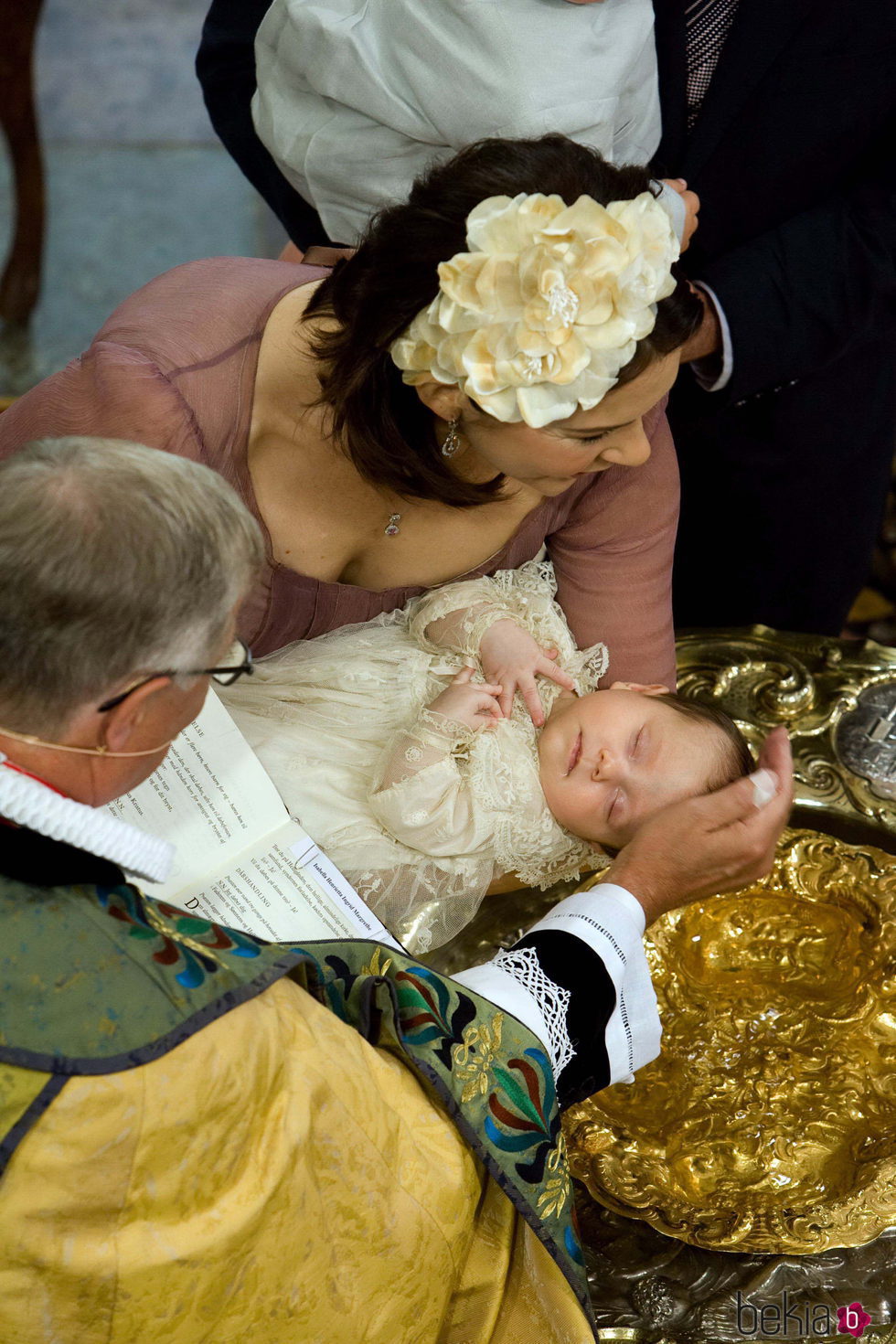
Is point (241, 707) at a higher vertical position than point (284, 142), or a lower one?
lower

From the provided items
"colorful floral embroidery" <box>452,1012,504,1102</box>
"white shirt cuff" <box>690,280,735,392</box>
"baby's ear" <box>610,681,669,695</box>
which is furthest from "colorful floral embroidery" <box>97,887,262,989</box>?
"white shirt cuff" <box>690,280,735,392</box>

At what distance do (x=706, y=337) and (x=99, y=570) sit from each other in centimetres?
139

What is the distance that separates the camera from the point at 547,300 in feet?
4.97

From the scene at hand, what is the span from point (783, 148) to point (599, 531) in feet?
2.30

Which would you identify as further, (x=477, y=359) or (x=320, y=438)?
(x=320, y=438)

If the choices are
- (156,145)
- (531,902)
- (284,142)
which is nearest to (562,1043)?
(531,902)

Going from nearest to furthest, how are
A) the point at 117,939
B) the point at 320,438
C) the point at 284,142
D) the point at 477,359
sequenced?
the point at 117,939 < the point at 477,359 < the point at 320,438 < the point at 284,142

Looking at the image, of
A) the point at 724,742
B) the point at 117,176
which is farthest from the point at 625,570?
the point at 117,176

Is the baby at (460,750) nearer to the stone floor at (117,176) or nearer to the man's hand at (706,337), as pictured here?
the man's hand at (706,337)

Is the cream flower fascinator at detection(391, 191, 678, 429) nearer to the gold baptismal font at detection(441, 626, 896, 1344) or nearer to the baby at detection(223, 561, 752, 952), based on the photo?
the baby at detection(223, 561, 752, 952)

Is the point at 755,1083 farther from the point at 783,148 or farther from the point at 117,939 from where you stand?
the point at 783,148

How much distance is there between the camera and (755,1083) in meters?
1.92

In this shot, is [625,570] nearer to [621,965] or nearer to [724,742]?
[724,742]

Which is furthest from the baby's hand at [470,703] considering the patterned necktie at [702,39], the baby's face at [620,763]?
the patterned necktie at [702,39]
